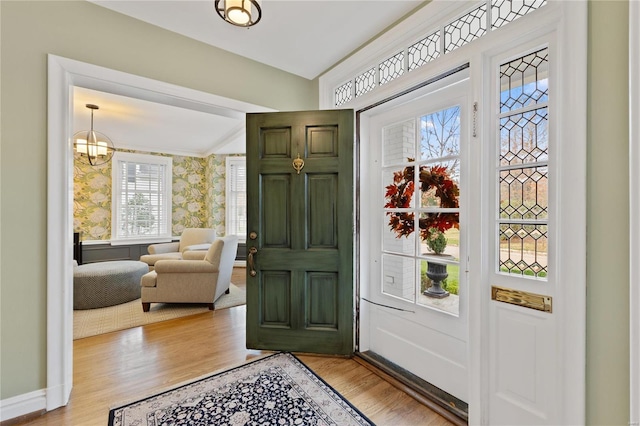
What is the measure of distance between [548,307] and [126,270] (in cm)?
466

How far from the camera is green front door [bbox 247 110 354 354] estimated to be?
2441 mm

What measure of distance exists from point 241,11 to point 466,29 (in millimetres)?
1298

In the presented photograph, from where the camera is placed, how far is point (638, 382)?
1.05 m

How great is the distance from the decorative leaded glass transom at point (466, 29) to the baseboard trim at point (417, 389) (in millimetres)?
2196

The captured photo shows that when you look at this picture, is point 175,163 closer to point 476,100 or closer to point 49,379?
point 49,379

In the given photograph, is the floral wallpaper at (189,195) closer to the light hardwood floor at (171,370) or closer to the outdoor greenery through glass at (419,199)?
the light hardwood floor at (171,370)

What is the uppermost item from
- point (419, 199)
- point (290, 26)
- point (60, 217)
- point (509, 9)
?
point (290, 26)

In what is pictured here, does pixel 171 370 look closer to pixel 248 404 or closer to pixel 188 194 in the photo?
pixel 248 404

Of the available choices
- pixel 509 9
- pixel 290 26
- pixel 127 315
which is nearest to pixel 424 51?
pixel 509 9

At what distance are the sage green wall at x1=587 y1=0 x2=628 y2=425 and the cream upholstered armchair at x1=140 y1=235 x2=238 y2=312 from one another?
139 inches

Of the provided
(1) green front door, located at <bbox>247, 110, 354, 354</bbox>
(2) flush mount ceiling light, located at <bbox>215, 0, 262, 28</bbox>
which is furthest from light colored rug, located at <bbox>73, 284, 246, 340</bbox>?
(2) flush mount ceiling light, located at <bbox>215, 0, 262, 28</bbox>

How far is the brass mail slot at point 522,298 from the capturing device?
1.33 m

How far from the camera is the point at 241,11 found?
1532 millimetres

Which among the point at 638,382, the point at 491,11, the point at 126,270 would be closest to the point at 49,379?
the point at 126,270
